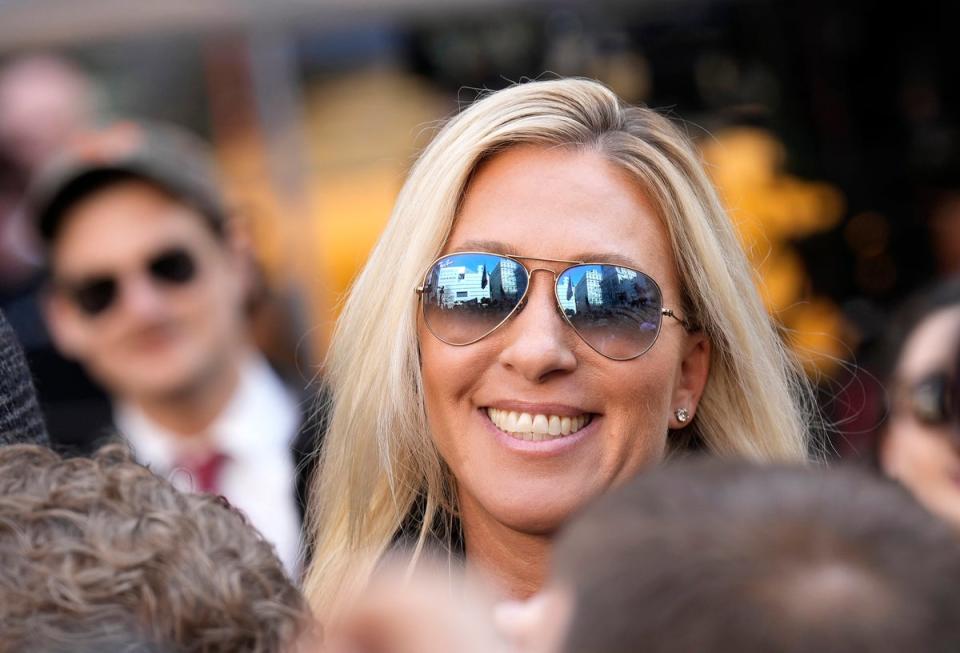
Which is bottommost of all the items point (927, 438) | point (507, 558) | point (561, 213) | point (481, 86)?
point (507, 558)

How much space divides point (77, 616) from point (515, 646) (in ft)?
1.53

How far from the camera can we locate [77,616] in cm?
130

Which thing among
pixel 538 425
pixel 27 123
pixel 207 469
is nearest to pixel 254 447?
pixel 207 469

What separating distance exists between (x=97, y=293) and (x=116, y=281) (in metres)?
0.07

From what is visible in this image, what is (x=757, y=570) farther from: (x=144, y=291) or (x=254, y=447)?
(x=144, y=291)

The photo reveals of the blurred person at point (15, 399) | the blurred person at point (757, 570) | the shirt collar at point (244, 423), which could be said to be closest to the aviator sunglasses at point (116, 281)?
the shirt collar at point (244, 423)

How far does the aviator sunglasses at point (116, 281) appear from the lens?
408 centimetres

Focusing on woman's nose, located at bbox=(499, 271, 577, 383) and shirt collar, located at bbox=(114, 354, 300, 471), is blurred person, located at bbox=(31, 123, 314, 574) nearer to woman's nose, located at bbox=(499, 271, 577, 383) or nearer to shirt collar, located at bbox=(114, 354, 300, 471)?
shirt collar, located at bbox=(114, 354, 300, 471)

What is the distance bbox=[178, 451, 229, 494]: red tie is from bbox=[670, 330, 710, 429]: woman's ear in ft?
5.57

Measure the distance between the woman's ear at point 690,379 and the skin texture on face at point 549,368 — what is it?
0.04m

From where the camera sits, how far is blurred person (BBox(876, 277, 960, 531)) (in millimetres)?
2844

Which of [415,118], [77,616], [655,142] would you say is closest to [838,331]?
[415,118]

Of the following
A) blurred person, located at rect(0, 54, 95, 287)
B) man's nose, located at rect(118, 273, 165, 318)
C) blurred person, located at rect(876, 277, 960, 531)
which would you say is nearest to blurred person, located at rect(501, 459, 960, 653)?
blurred person, located at rect(876, 277, 960, 531)

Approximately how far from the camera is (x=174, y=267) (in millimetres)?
4098
